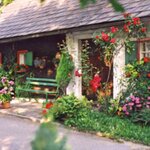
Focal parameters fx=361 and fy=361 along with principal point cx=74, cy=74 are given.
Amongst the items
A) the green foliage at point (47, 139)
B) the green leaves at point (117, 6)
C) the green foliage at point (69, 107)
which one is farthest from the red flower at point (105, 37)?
the green foliage at point (47, 139)

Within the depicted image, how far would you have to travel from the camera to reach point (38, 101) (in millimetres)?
12281

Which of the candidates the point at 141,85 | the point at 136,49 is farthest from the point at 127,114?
the point at 136,49

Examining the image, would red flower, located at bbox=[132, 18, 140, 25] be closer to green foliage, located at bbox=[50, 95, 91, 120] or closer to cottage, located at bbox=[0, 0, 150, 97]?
cottage, located at bbox=[0, 0, 150, 97]

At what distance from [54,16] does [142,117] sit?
5.68 metres

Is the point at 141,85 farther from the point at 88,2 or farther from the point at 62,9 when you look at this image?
the point at 88,2

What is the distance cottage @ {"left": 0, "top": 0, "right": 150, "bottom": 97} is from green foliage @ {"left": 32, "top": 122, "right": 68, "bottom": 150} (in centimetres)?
706

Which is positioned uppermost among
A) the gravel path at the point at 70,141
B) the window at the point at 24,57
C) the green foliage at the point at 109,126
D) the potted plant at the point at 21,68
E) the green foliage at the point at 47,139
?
the window at the point at 24,57

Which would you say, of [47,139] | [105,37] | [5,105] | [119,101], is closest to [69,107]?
[119,101]

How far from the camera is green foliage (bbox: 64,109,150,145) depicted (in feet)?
22.5

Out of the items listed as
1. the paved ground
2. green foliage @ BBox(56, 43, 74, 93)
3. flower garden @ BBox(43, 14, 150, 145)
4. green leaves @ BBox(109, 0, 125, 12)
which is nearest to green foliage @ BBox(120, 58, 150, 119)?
flower garden @ BBox(43, 14, 150, 145)

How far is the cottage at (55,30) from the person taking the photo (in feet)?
30.9

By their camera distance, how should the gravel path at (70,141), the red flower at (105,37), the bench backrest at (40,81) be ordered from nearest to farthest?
the gravel path at (70,141), the red flower at (105,37), the bench backrest at (40,81)

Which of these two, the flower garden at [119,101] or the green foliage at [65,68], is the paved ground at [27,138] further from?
the green foliage at [65,68]

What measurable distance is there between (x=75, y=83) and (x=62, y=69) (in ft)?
2.04
